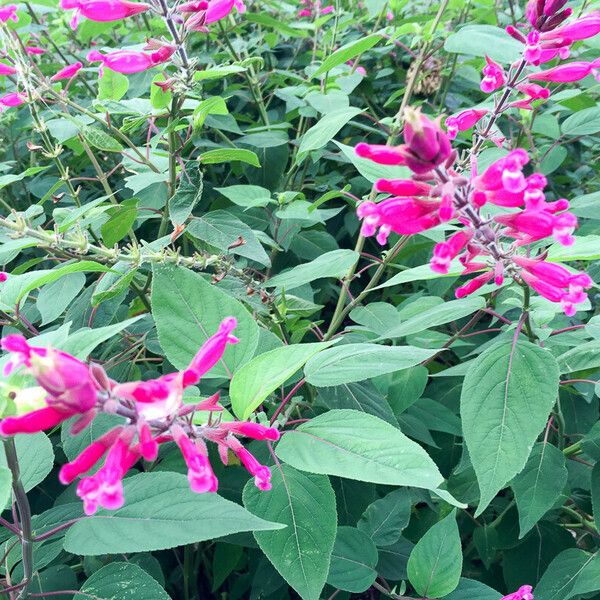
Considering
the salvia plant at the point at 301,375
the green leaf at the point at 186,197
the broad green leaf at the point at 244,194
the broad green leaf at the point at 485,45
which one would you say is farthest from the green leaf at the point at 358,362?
the broad green leaf at the point at 485,45

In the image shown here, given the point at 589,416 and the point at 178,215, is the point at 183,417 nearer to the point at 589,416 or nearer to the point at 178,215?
the point at 178,215

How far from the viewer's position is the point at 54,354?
67 cm

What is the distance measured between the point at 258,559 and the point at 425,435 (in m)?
0.49

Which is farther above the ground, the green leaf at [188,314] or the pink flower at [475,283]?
the green leaf at [188,314]

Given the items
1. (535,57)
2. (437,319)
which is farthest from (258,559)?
(535,57)

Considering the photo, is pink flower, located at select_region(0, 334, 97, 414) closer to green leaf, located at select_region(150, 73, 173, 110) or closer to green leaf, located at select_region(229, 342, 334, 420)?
green leaf, located at select_region(229, 342, 334, 420)

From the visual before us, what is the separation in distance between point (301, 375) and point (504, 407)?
1.58 ft

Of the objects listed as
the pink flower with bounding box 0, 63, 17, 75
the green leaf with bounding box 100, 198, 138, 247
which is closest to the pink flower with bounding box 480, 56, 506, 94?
the green leaf with bounding box 100, 198, 138, 247

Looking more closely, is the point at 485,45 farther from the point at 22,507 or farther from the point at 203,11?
the point at 22,507

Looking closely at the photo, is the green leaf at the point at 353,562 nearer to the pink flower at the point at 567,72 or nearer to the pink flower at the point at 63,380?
the pink flower at the point at 63,380

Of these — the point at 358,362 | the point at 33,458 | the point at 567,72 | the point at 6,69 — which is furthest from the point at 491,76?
the point at 6,69

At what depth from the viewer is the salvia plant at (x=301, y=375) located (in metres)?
0.86

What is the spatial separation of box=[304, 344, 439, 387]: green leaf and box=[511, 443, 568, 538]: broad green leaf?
40 cm

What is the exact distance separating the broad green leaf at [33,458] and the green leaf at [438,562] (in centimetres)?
67
